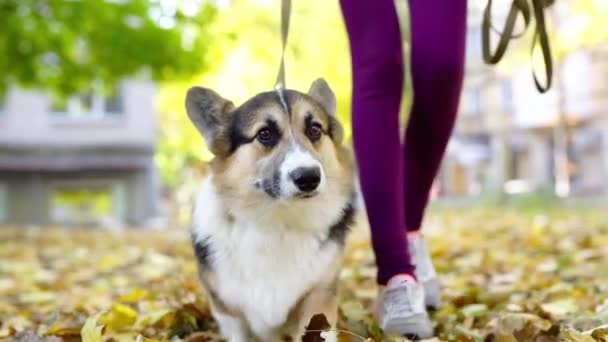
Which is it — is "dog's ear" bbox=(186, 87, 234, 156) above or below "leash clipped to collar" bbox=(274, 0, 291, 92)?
below

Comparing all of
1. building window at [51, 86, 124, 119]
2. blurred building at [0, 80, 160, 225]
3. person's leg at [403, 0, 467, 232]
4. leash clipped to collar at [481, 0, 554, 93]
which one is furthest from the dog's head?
building window at [51, 86, 124, 119]

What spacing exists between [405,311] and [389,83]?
720 millimetres

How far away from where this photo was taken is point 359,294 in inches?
117

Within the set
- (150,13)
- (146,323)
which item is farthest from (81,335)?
(150,13)

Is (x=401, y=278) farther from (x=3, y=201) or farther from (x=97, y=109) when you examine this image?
(x=3, y=201)

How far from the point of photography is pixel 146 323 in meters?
2.42

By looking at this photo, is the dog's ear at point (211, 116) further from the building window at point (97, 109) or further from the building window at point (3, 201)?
the building window at point (3, 201)

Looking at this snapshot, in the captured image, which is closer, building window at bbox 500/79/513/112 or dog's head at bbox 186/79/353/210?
dog's head at bbox 186/79/353/210

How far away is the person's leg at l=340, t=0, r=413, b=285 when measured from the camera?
2207 millimetres

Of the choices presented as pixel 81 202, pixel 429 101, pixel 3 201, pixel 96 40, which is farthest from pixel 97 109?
pixel 429 101

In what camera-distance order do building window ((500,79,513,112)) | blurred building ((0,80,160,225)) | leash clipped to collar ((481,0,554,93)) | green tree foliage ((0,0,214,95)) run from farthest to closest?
building window ((500,79,513,112)) < blurred building ((0,80,160,225)) < green tree foliage ((0,0,214,95)) < leash clipped to collar ((481,0,554,93))

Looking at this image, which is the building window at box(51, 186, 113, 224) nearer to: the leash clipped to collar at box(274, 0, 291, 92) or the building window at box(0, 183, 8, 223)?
the building window at box(0, 183, 8, 223)

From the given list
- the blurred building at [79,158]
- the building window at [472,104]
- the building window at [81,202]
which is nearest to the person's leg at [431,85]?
the blurred building at [79,158]

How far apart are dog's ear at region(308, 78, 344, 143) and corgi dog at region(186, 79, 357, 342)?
42mm
